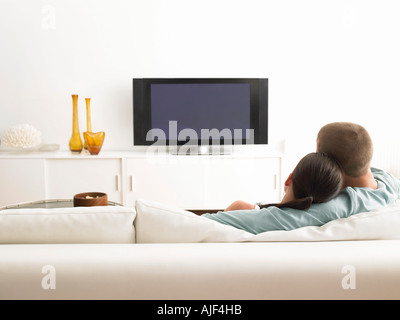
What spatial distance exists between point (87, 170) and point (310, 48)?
2295 millimetres

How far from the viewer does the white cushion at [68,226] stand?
1.15 meters

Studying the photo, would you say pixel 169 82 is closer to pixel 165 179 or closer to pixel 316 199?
pixel 165 179

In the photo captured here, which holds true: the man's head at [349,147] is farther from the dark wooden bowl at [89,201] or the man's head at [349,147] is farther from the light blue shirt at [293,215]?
the dark wooden bowl at [89,201]

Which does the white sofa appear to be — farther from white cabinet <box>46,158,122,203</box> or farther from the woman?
white cabinet <box>46,158,122,203</box>

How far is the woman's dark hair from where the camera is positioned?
1.31 metres

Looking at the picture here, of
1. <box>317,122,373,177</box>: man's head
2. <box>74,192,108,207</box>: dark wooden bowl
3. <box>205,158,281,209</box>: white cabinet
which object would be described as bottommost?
<box>205,158,281,209</box>: white cabinet

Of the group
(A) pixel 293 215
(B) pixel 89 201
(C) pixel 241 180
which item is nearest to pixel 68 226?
(A) pixel 293 215

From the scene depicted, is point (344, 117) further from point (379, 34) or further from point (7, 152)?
point (7, 152)

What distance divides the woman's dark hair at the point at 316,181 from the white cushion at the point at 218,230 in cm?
13

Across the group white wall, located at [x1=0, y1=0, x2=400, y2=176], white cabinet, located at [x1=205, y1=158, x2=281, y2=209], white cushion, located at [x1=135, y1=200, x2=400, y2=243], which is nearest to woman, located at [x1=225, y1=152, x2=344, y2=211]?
white cushion, located at [x1=135, y1=200, x2=400, y2=243]

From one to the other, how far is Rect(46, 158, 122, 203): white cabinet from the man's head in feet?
8.21

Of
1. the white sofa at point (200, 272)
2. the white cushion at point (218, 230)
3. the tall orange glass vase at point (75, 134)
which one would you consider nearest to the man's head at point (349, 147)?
the white cushion at point (218, 230)

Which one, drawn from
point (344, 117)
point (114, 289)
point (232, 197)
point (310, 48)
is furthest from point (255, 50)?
point (114, 289)

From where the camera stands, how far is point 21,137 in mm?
3787
